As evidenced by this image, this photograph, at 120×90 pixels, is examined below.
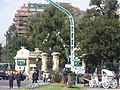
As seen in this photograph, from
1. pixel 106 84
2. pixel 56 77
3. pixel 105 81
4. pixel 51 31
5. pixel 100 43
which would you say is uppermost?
pixel 51 31

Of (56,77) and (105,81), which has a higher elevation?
(56,77)

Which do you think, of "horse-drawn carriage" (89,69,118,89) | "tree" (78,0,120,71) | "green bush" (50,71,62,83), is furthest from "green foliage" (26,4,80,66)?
"horse-drawn carriage" (89,69,118,89)

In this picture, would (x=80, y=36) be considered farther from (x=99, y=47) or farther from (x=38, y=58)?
(x=38, y=58)

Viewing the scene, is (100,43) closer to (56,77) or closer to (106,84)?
(56,77)

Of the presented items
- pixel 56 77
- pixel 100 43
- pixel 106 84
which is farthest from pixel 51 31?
pixel 106 84

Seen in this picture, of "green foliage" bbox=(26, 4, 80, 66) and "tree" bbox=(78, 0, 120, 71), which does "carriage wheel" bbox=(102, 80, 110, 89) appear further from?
"green foliage" bbox=(26, 4, 80, 66)

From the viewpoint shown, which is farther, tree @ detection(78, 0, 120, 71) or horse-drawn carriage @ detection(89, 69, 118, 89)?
tree @ detection(78, 0, 120, 71)

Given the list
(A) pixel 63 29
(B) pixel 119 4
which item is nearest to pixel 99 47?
(A) pixel 63 29

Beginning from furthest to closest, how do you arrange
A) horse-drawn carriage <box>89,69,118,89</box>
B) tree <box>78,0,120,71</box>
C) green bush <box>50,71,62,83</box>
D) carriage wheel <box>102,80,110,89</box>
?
tree <box>78,0,120,71</box> < green bush <box>50,71,62,83</box> < horse-drawn carriage <box>89,69,118,89</box> < carriage wheel <box>102,80,110,89</box>

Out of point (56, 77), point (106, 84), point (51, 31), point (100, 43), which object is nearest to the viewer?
point (106, 84)

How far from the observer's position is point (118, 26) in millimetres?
62438

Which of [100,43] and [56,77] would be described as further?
[100,43]

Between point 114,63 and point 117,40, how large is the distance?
3.70m

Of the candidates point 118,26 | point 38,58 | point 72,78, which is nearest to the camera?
point 72,78
